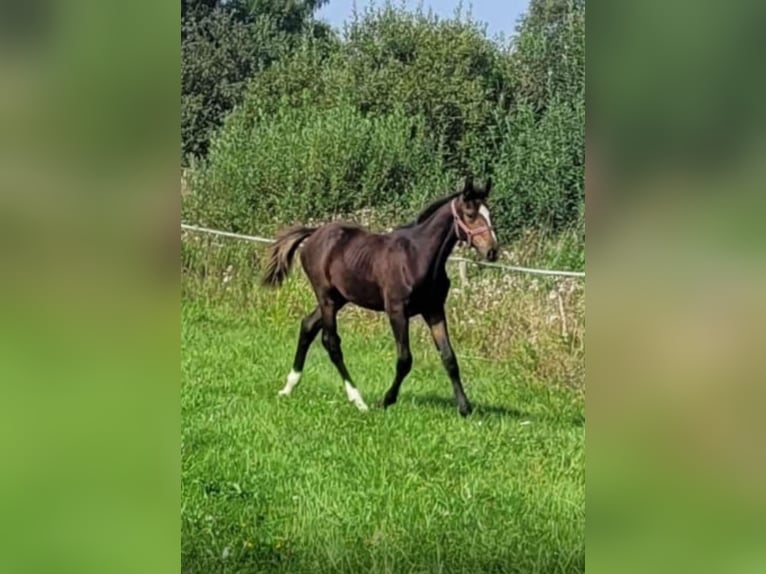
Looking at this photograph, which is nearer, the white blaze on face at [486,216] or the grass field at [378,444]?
the grass field at [378,444]

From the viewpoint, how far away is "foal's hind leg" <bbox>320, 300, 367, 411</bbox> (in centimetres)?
250

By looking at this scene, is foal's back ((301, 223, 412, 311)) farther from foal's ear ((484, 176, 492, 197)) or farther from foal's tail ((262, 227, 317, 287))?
foal's ear ((484, 176, 492, 197))

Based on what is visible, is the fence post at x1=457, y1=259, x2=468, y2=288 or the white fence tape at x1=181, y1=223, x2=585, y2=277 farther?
the fence post at x1=457, y1=259, x2=468, y2=288

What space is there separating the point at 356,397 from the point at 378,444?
15 cm

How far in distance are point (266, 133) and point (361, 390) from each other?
0.78 metres

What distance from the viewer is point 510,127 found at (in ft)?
7.68

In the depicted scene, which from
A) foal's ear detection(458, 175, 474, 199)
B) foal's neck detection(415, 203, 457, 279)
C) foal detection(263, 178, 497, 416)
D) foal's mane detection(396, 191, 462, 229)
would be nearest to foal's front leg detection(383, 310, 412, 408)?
foal detection(263, 178, 497, 416)

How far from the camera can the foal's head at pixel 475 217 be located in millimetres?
2406

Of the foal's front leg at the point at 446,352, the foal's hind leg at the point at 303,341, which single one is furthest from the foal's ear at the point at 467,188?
the foal's hind leg at the point at 303,341

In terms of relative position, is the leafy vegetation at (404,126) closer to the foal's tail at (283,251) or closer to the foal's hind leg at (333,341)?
the foal's tail at (283,251)

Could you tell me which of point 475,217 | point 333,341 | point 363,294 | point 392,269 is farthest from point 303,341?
point 475,217

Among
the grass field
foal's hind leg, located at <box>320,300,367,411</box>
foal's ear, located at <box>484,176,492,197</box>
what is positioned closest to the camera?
the grass field
